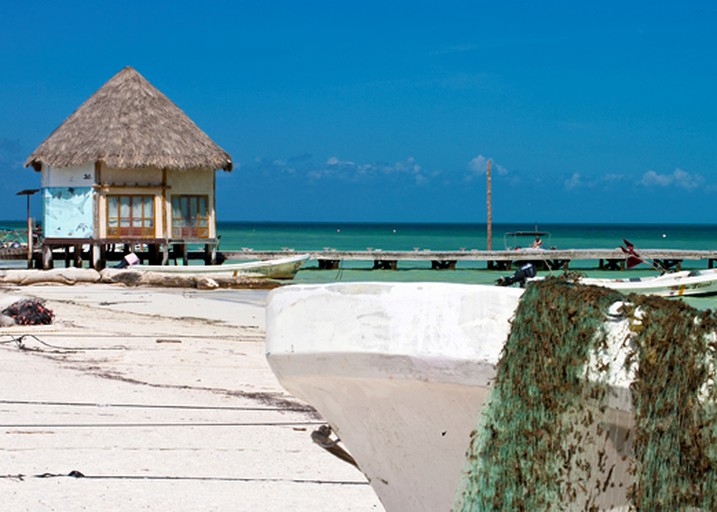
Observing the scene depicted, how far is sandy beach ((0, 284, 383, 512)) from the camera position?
204 inches

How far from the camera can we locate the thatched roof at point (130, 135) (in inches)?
1037

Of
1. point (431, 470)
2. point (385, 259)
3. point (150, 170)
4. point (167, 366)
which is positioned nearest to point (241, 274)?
point (150, 170)

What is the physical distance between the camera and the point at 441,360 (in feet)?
9.99

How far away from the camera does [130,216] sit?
88.8 ft

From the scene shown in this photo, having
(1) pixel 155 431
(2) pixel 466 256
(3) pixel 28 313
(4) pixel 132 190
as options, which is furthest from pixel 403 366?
(2) pixel 466 256

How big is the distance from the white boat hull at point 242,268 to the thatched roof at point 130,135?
9.16ft

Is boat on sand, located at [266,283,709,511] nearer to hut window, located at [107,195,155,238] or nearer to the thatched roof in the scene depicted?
the thatched roof

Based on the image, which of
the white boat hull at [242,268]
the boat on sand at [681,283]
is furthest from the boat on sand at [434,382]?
the white boat hull at [242,268]

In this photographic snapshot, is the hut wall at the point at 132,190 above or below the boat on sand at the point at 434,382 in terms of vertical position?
above

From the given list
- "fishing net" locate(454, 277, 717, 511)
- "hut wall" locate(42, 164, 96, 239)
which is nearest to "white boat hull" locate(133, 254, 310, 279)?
"hut wall" locate(42, 164, 96, 239)

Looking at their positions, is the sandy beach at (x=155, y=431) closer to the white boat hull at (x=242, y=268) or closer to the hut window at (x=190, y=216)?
the white boat hull at (x=242, y=268)

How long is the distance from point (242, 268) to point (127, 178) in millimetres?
4126

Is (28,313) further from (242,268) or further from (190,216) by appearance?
(190,216)

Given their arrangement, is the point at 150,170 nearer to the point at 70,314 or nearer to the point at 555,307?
the point at 70,314
